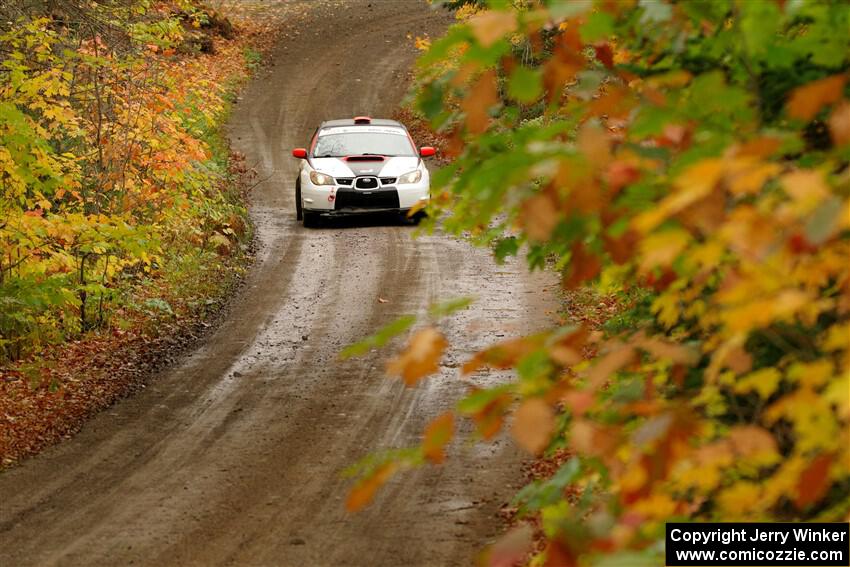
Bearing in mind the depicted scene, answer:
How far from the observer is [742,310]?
2.14 m

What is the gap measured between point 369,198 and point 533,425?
16.4 metres

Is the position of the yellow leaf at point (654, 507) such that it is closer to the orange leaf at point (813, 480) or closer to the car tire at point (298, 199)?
the orange leaf at point (813, 480)

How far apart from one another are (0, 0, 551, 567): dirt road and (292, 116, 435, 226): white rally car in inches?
33.5

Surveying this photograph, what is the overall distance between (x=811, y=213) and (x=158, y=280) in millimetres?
14264

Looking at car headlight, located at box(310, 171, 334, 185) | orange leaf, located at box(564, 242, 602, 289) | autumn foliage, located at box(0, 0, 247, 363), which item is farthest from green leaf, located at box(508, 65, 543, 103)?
car headlight, located at box(310, 171, 334, 185)

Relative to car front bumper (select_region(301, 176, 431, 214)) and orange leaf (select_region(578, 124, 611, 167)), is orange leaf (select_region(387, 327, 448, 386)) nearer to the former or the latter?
orange leaf (select_region(578, 124, 611, 167))

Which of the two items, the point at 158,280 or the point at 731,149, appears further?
the point at 158,280

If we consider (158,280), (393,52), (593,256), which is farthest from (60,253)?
(393,52)

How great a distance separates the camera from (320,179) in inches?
741

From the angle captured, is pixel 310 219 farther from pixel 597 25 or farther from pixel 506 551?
pixel 506 551

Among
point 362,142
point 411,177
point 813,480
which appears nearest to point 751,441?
point 813,480

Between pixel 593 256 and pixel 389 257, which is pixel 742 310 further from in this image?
pixel 389 257

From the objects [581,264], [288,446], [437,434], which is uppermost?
[581,264]

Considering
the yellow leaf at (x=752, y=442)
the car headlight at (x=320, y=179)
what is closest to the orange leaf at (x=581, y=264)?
the yellow leaf at (x=752, y=442)
